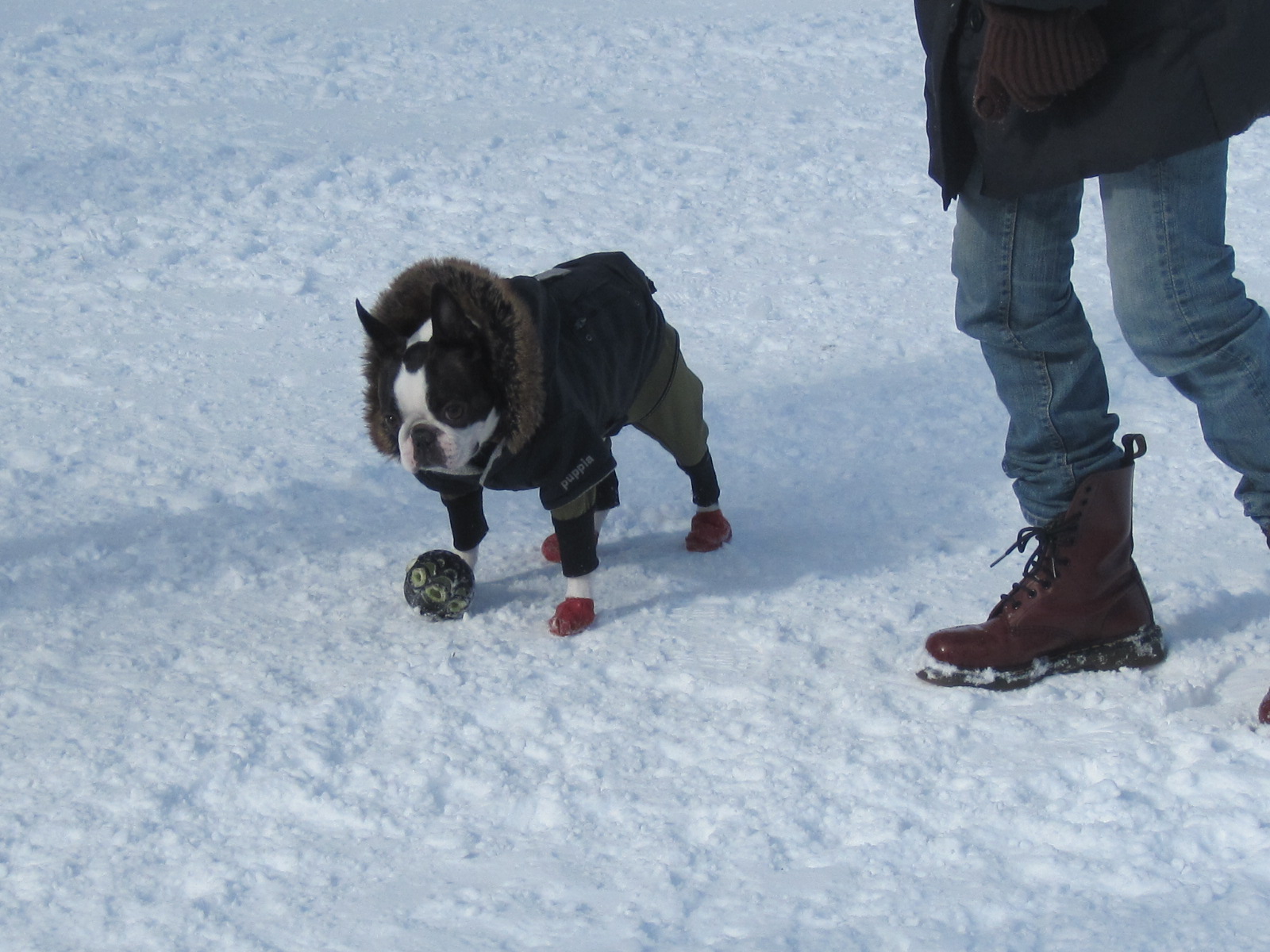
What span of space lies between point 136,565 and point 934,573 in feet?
6.98

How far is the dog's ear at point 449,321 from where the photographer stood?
287 cm

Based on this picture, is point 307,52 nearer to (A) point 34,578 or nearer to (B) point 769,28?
(B) point 769,28

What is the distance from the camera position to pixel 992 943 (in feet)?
6.15

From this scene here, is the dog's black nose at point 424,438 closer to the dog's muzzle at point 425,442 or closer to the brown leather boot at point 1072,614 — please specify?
the dog's muzzle at point 425,442

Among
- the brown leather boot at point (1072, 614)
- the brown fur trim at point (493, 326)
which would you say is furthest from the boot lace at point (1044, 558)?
the brown fur trim at point (493, 326)

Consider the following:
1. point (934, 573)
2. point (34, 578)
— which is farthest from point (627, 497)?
point (34, 578)

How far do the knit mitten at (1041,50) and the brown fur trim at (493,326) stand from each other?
4.02 ft

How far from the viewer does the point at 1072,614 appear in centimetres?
265

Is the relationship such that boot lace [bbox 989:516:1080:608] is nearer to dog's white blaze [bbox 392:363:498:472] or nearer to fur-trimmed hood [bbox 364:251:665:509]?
fur-trimmed hood [bbox 364:251:665:509]

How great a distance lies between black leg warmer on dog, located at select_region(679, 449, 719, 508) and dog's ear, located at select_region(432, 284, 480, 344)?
3.18 ft

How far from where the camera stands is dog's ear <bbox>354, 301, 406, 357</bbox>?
9.75ft

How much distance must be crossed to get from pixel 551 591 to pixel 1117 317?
5.37 ft

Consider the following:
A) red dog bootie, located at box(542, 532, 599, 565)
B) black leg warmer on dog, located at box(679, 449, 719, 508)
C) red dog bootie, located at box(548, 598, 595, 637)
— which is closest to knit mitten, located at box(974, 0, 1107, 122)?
red dog bootie, located at box(548, 598, 595, 637)

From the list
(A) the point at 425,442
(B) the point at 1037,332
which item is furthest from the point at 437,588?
(B) the point at 1037,332
